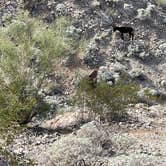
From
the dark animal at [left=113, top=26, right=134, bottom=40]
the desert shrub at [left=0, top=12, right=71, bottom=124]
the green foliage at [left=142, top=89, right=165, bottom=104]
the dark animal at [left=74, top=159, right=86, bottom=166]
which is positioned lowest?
the green foliage at [left=142, top=89, right=165, bottom=104]

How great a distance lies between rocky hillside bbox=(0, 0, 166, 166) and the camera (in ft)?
43.1

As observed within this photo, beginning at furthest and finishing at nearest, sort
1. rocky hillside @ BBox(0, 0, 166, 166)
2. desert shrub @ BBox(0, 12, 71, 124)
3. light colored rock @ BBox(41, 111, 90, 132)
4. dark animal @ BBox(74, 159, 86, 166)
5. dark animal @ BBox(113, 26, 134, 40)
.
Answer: dark animal @ BBox(113, 26, 134, 40)
desert shrub @ BBox(0, 12, 71, 124)
light colored rock @ BBox(41, 111, 90, 132)
rocky hillside @ BBox(0, 0, 166, 166)
dark animal @ BBox(74, 159, 86, 166)

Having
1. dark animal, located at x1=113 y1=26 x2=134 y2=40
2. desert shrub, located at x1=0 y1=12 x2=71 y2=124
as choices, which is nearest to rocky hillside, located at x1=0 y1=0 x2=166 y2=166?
dark animal, located at x1=113 y1=26 x2=134 y2=40

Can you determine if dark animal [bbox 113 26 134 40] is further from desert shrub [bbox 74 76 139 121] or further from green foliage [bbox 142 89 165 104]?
desert shrub [bbox 74 76 139 121]

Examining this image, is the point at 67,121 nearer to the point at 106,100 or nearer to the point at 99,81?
the point at 106,100

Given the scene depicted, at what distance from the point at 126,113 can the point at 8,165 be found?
939 cm

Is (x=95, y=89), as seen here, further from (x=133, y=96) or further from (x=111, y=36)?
(x=111, y=36)

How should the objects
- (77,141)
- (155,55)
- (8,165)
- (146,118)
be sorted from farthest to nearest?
1. (155,55)
2. (146,118)
3. (77,141)
4. (8,165)

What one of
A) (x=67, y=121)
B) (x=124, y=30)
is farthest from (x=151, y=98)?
(x=67, y=121)

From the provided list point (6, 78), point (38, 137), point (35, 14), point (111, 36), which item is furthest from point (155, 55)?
point (38, 137)

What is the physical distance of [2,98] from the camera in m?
16.4

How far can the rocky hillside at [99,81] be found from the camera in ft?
43.1

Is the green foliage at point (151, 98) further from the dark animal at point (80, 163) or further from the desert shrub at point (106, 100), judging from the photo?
the dark animal at point (80, 163)

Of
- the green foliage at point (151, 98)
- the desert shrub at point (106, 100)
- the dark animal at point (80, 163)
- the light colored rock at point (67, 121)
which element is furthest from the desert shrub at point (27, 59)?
the dark animal at point (80, 163)
